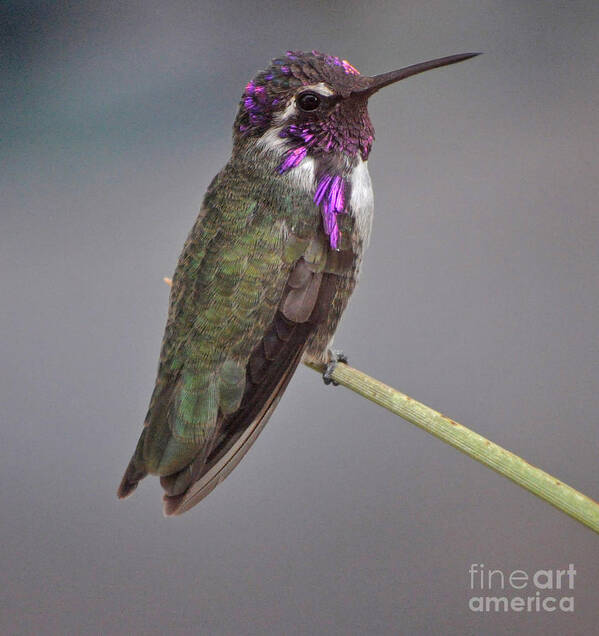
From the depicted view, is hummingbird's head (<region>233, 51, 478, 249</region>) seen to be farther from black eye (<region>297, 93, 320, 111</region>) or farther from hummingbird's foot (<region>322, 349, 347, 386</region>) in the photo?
hummingbird's foot (<region>322, 349, 347, 386</region>)

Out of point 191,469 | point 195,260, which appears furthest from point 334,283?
point 191,469

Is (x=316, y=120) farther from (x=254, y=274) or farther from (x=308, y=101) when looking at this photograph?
(x=254, y=274)

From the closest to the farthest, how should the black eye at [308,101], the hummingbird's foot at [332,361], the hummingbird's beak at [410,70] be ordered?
the hummingbird's beak at [410,70]
the black eye at [308,101]
the hummingbird's foot at [332,361]

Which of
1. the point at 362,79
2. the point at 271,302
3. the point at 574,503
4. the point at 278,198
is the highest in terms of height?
the point at 362,79

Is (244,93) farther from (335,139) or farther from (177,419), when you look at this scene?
(177,419)

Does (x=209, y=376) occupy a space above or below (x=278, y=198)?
below

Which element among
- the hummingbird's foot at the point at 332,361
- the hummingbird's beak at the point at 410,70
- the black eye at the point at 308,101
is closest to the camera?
Answer: the hummingbird's beak at the point at 410,70

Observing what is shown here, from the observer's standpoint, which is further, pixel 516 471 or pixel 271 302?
pixel 271 302

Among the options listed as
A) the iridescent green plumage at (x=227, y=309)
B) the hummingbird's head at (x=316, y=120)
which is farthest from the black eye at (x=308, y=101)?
the iridescent green plumage at (x=227, y=309)

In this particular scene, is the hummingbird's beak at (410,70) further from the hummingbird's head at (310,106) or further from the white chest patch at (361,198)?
the white chest patch at (361,198)
